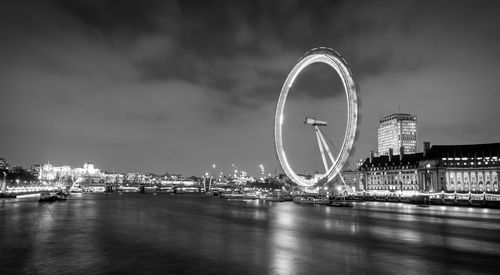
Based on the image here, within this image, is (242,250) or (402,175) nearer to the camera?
(242,250)

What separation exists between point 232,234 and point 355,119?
46.5 metres

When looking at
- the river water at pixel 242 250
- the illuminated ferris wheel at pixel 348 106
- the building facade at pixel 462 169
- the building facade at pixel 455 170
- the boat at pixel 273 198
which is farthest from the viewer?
the building facade at pixel 455 170

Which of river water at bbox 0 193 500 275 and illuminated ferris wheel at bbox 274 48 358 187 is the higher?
illuminated ferris wheel at bbox 274 48 358 187

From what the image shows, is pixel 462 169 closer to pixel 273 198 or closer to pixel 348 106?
pixel 273 198

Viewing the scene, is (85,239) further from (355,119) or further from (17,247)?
(355,119)

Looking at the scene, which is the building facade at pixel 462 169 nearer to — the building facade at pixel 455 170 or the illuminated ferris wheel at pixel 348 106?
the building facade at pixel 455 170

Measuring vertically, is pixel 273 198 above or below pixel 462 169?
below

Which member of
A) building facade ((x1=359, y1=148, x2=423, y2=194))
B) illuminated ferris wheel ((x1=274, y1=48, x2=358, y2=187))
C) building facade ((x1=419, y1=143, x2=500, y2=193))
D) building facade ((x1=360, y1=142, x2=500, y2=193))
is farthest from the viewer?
building facade ((x1=359, y1=148, x2=423, y2=194))

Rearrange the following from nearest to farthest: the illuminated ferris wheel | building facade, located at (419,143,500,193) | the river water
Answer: the river water < the illuminated ferris wheel < building facade, located at (419,143,500,193)

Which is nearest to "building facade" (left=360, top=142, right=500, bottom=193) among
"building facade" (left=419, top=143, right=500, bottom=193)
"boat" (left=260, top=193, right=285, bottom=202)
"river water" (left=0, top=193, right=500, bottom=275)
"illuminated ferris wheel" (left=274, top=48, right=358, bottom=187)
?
"building facade" (left=419, top=143, right=500, bottom=193)

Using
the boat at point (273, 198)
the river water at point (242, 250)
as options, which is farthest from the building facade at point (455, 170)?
the river water at point (242, 250)

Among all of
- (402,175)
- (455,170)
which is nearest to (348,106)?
(455,170)

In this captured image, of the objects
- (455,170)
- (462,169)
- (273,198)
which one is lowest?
(273,198)

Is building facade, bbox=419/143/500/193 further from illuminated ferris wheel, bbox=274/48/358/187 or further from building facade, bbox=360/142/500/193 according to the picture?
illuminated ferris wheel, bbox=274/48/358/187
